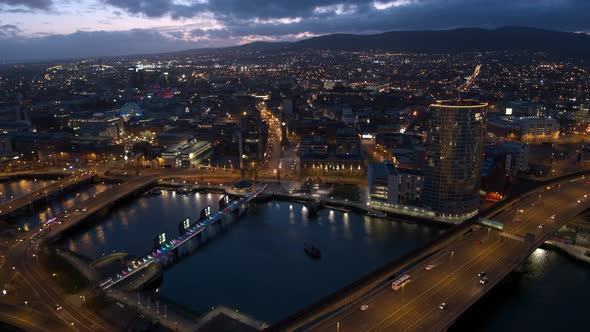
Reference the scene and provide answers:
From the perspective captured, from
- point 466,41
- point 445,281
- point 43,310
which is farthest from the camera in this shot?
point 466,41

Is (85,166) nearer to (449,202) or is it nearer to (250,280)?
(250,280)

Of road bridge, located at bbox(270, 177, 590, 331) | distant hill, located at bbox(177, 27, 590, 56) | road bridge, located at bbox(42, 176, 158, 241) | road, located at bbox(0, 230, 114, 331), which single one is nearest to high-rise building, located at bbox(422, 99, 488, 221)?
road bridge, located at bbox(270, 177, 590, 331)

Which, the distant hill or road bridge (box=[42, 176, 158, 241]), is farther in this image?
the distant hill

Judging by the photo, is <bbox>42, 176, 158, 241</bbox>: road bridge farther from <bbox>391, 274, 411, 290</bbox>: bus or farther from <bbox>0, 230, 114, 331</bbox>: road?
<bbox>391, 274, 411, 290</bbox>: bus

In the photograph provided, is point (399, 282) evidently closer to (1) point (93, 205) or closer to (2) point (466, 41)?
(1) point (93, 205)

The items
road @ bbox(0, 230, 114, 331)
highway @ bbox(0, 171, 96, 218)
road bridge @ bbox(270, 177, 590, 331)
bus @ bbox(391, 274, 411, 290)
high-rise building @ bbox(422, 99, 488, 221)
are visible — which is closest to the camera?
road bridge @ bbox(270, 177, 590, 331)

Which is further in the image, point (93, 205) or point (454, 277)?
point (93, 205)

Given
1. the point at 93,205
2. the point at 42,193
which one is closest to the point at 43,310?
the point at 93,205
